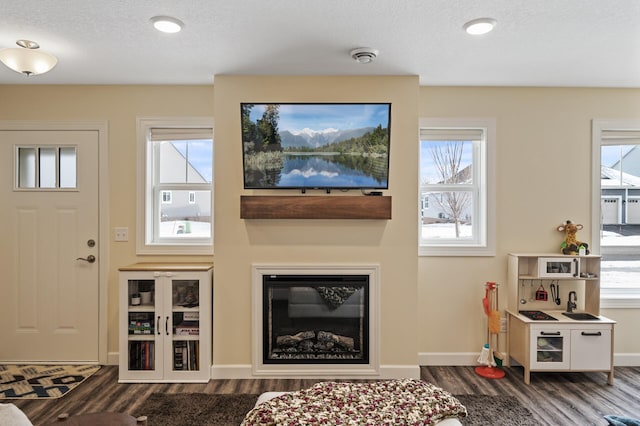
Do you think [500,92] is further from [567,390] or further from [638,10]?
[567,390]

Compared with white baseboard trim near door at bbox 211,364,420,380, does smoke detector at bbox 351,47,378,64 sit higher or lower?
higher

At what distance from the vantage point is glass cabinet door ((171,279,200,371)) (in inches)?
129

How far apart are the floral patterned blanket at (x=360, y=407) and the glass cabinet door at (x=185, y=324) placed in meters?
1.64

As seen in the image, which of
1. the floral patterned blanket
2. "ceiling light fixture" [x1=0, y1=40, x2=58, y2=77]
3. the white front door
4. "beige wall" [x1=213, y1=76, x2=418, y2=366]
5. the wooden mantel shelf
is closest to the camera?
the floral patterned blanket

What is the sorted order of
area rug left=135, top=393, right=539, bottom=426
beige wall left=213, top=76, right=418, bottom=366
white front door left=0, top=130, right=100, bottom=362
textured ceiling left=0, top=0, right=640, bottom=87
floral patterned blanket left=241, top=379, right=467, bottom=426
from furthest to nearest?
white front door left=0, top=130, right=100, bottom=362, beige wall left=213, top=76, right=418, bottom=366, area rug left=135, top=393, right=539, bottom=426, textured ceiling left=0, top=0, right=640, bottom=87, floral patterned blanket left=241, top=379, right=467, bottom=426

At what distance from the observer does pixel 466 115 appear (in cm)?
368

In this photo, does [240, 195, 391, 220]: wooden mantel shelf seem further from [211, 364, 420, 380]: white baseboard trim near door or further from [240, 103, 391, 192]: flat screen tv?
[211, 364, 420, 380]: white baseboard trim near door

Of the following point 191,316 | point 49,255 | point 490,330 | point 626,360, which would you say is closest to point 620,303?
point 626,360

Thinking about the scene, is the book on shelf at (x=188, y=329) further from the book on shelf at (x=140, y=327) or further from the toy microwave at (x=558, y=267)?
the toy microwave at (x=558, y=267)

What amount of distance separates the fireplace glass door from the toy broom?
1.05 metres

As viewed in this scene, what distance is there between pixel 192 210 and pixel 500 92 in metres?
3.05

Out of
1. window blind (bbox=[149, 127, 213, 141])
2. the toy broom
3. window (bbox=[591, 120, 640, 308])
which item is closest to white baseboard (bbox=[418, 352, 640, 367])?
the toy broom

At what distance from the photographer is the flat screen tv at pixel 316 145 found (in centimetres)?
325

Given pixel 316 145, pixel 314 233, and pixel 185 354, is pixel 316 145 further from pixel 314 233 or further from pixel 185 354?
pixel 185 354
